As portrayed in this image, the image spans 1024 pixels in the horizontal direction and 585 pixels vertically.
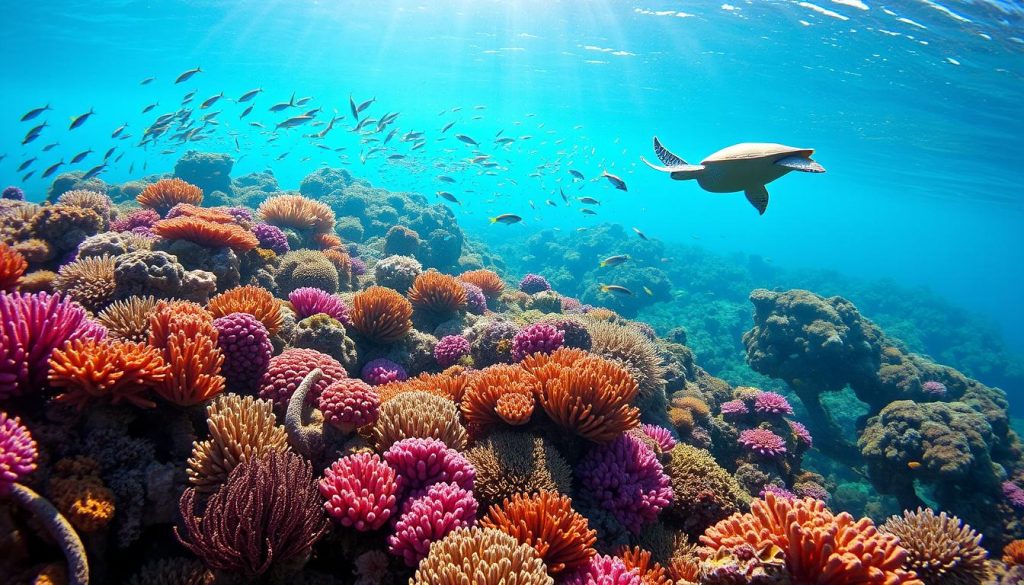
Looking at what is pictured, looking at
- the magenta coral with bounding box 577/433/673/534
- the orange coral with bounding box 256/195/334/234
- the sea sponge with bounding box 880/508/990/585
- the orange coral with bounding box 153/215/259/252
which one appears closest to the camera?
the sea sponge with bounding box 880/508/990/585

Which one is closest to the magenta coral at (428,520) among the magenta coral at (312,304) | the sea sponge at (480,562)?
the sea sponge at (480,562)

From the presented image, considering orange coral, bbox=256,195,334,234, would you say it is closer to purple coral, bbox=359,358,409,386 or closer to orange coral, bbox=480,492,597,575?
purple coral, bbox=359,358,409,386

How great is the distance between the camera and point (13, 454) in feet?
7.42

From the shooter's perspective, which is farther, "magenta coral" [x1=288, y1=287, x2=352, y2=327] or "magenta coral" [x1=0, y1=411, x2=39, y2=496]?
"magenta coral" [x1=288, y1=287, x2=352, y2=327]

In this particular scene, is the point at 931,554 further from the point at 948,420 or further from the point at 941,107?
the point at 941,107

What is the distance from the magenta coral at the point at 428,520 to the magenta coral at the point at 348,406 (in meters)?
0.94

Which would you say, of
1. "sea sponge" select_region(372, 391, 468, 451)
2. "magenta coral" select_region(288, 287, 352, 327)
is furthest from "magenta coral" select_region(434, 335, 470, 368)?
"sea sponge" select_region(372, 391, 468, 451)

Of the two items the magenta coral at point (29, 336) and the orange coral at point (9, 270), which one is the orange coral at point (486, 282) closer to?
the orange coral at point (9, 270)

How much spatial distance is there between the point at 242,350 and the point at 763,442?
8.55 metres

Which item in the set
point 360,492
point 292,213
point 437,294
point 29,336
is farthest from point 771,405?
point 292,213

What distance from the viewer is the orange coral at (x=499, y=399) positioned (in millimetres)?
3875

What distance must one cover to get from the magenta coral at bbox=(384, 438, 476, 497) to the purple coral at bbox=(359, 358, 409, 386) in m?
2.48

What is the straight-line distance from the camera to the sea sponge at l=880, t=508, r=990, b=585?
11.1 feet

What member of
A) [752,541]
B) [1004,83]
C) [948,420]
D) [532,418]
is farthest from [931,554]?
[1004,83]
